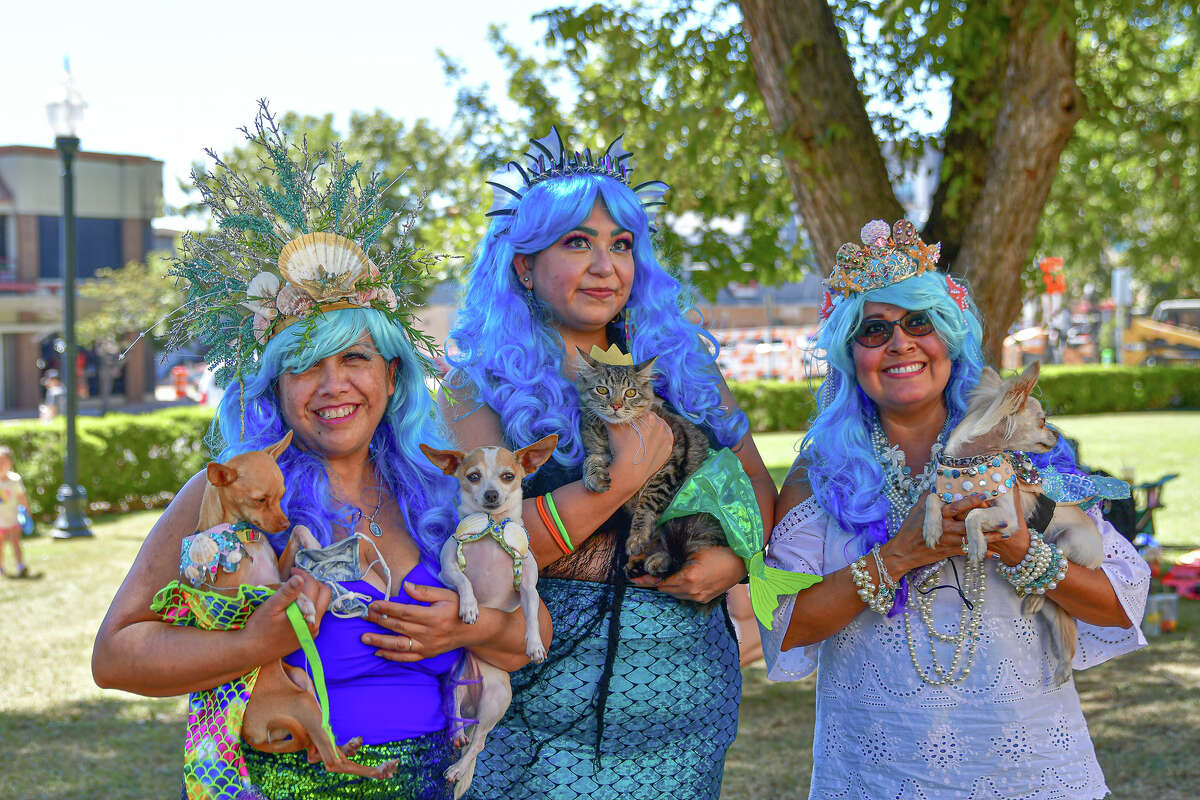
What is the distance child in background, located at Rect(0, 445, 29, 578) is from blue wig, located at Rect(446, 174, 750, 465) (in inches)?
358

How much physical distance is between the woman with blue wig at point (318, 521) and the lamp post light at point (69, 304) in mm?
10888

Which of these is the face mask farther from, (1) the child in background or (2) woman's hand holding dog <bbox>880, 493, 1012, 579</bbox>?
(1) the child in background

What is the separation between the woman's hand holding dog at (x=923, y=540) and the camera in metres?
2.58

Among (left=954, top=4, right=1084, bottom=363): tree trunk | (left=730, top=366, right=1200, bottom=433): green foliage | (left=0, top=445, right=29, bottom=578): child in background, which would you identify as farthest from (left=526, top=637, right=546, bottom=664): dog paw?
(left=730, top=366, right=1200, bottom=433): green foliage

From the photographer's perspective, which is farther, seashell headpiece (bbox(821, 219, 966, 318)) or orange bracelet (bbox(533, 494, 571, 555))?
seashell headpiece (bbox(821, 219, 966, 318))

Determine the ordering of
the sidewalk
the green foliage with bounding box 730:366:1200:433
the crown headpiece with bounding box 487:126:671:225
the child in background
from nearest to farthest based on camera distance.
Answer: the crown headpiece with bounding box 487:126:671:225
the child in background
the green foliage with bounding box 730:366:1200:433
the sidewalk

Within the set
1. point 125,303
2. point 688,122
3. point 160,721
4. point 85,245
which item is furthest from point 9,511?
point 85,245

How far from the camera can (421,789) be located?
2.47 m

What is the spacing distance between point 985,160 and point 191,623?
5132 mm

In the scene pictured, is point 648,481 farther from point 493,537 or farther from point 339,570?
point 339,570

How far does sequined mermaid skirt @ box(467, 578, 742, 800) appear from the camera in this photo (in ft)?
9.14

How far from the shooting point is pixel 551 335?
3068mm

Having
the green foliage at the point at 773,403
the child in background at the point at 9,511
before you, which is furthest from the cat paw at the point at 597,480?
the green foliage at the point at 773,403

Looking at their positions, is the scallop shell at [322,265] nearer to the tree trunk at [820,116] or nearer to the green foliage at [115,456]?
the tree trunk at [820,116]
